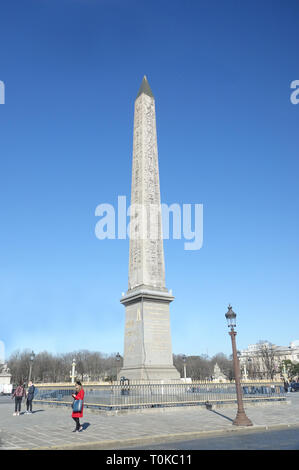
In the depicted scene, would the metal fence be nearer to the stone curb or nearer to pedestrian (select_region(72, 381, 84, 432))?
pedestrian (select_region(72, 381, 84, 432))

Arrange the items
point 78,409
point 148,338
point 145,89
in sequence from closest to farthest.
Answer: point 78,409 → point 148,338 → point 145,89

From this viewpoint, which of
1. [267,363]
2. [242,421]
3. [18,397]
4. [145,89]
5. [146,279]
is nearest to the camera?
[242,421]

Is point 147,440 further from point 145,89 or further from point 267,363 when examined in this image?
point 267,363

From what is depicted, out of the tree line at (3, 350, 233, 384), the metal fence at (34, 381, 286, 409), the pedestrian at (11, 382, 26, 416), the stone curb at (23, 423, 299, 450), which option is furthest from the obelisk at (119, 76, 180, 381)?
the tree line at (3, 350, 233, 384)

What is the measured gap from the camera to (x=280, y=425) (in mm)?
11789

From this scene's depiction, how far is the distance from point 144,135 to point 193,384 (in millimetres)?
15853

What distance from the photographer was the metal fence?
1554cm

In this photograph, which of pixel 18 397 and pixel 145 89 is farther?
pixel 145 89

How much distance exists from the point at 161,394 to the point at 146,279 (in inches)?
260

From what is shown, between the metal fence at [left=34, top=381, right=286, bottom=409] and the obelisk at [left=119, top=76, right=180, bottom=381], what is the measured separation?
1.67m

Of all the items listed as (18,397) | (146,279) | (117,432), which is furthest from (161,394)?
(117,432)

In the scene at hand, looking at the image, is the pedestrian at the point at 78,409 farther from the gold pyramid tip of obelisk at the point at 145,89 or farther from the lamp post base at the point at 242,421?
the gold pyramid tip of obelisk at the point at 145,89

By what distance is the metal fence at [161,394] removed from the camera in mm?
15539

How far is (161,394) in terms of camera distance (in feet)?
53.7
